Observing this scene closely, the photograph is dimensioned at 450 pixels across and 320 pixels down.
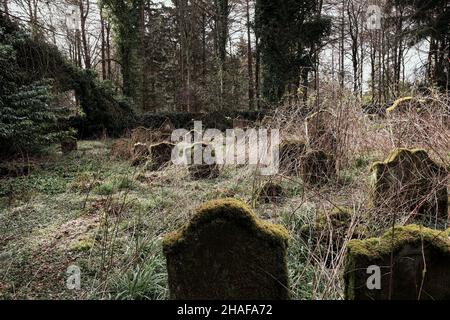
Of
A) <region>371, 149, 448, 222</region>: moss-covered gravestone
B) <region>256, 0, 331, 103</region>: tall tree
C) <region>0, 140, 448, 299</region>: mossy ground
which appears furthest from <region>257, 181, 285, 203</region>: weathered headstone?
<region>256, 0, 331, 103</region>: tall tree

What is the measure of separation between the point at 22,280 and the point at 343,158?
5012 mm

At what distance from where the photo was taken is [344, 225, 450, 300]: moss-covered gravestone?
2.29m

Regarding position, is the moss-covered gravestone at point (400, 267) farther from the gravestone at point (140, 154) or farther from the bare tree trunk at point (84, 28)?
the bare tree trunk at point (84, 28)

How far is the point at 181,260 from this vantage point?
2342 millimetres

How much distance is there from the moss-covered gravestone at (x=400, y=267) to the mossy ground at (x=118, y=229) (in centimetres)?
28

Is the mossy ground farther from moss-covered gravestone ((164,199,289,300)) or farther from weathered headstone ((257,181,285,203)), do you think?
moss-covered gravestone ((164,199,289,300))

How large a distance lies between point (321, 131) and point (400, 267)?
516 centimetres

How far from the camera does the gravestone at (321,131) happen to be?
673 centimetres

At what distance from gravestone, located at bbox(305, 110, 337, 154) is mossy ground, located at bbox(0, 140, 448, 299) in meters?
0.64

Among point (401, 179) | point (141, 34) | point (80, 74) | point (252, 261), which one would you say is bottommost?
point (252, 261)

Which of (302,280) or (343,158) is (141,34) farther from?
(302,280)

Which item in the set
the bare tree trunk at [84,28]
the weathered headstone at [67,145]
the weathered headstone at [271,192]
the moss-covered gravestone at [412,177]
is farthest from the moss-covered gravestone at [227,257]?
the bare tree trunk at [84,28]
